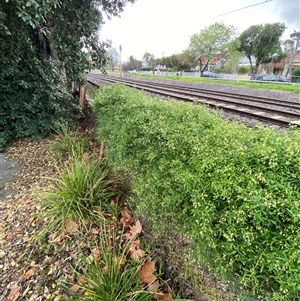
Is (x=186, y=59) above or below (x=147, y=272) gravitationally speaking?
above

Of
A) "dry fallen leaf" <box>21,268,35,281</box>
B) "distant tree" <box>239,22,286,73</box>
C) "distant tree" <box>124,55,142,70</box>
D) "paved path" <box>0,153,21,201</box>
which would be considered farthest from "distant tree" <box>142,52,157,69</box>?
"dry fallen leaf" <box>21,268,35,281</box>

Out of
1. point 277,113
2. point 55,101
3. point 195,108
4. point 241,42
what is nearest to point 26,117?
point 55,101

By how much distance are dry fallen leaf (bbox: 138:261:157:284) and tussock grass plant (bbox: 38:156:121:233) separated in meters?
0.84

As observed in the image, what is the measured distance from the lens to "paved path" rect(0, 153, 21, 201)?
330 centimetres

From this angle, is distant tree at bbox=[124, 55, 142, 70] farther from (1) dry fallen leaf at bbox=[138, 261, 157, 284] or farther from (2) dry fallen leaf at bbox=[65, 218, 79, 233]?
(1) dry fallen leaf at bbox=[138, 261, 157, 284]

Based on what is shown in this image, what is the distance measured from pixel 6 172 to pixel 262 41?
148 feet

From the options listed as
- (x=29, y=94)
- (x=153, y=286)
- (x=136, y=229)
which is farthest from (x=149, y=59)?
(x=153, y=286)

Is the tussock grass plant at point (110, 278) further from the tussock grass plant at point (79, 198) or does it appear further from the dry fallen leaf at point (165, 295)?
the tussock grass plant at point (79, 198)

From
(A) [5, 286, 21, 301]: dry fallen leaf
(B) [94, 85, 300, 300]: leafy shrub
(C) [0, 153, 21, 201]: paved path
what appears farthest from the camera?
(C) [0, 153, 21, 201]: paved path

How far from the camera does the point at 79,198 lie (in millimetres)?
2361

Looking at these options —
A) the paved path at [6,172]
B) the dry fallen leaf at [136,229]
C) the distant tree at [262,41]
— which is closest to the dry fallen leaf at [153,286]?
the dry fallen leaf at [136,229]

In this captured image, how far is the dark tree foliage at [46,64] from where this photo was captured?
13.7 ft

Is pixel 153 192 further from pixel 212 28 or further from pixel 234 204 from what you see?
pixel 212 28

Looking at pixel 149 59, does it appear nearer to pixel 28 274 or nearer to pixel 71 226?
pixel 71 226
